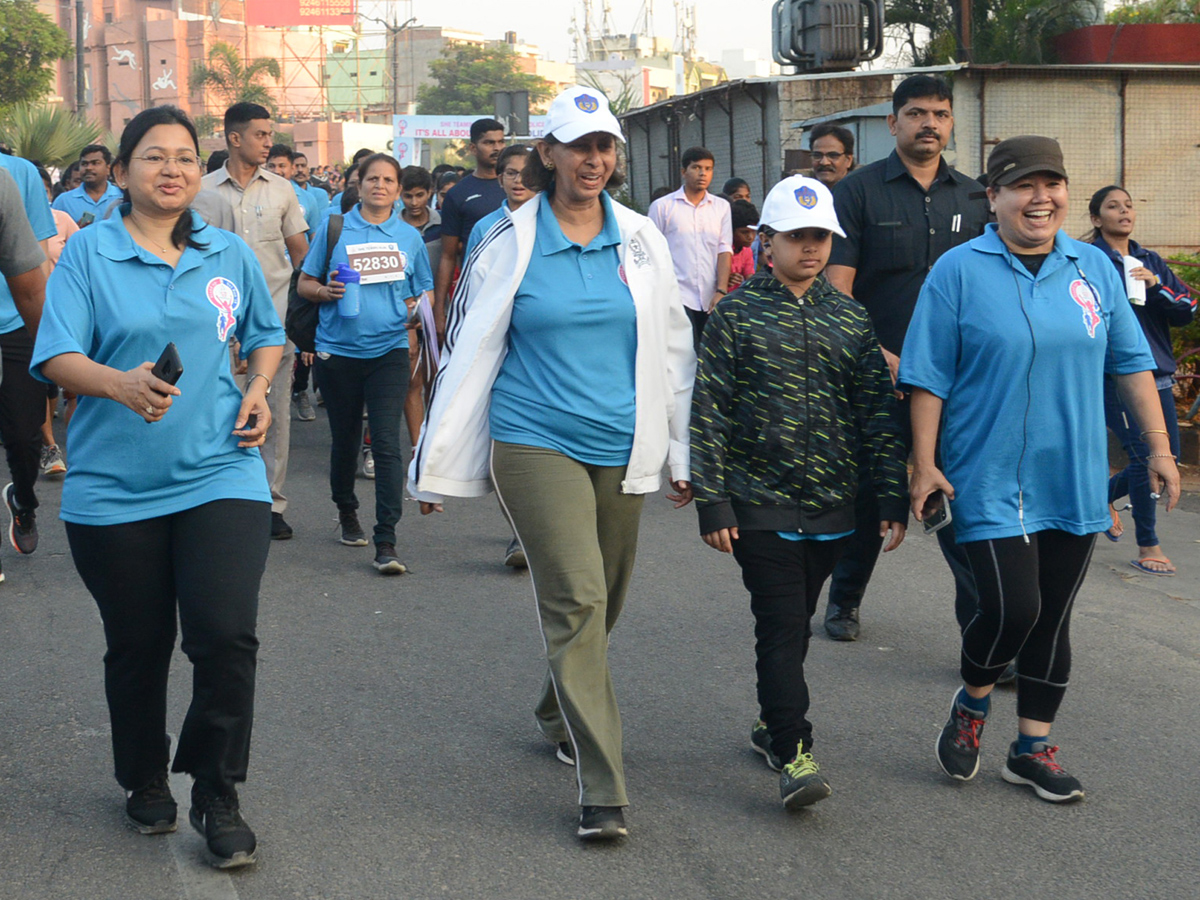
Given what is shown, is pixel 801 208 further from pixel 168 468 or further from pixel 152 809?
pixel 152 809

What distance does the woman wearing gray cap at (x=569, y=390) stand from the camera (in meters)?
4.05

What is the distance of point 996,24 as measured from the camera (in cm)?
1956

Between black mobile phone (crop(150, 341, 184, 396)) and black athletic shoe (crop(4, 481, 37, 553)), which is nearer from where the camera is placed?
black mobile phone (crop(150, 341, 184, 396))

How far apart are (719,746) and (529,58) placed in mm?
127888

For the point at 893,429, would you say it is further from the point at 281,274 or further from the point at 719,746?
the point at 281,274

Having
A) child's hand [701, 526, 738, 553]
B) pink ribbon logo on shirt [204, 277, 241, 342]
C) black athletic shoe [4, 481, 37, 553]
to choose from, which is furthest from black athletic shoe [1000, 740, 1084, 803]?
black athletic shoe [4, 481, 37, 553]

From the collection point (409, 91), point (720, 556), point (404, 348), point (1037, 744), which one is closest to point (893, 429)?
point (1037, 744)

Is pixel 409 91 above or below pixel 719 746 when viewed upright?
above

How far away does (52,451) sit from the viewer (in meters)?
9.88

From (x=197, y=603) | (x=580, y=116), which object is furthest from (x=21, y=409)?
(x=580, y=116)

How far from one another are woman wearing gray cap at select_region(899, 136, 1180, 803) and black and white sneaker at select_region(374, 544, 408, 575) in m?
3.50

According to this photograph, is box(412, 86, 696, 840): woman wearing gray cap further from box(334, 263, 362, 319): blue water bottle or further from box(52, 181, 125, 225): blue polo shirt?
box(52, 181, 125, 225): blue polo shirt

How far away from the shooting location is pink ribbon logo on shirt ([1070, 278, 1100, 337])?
13.7 ft

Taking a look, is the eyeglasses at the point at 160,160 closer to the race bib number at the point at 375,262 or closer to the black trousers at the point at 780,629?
the black trousers at the point at 780,629
